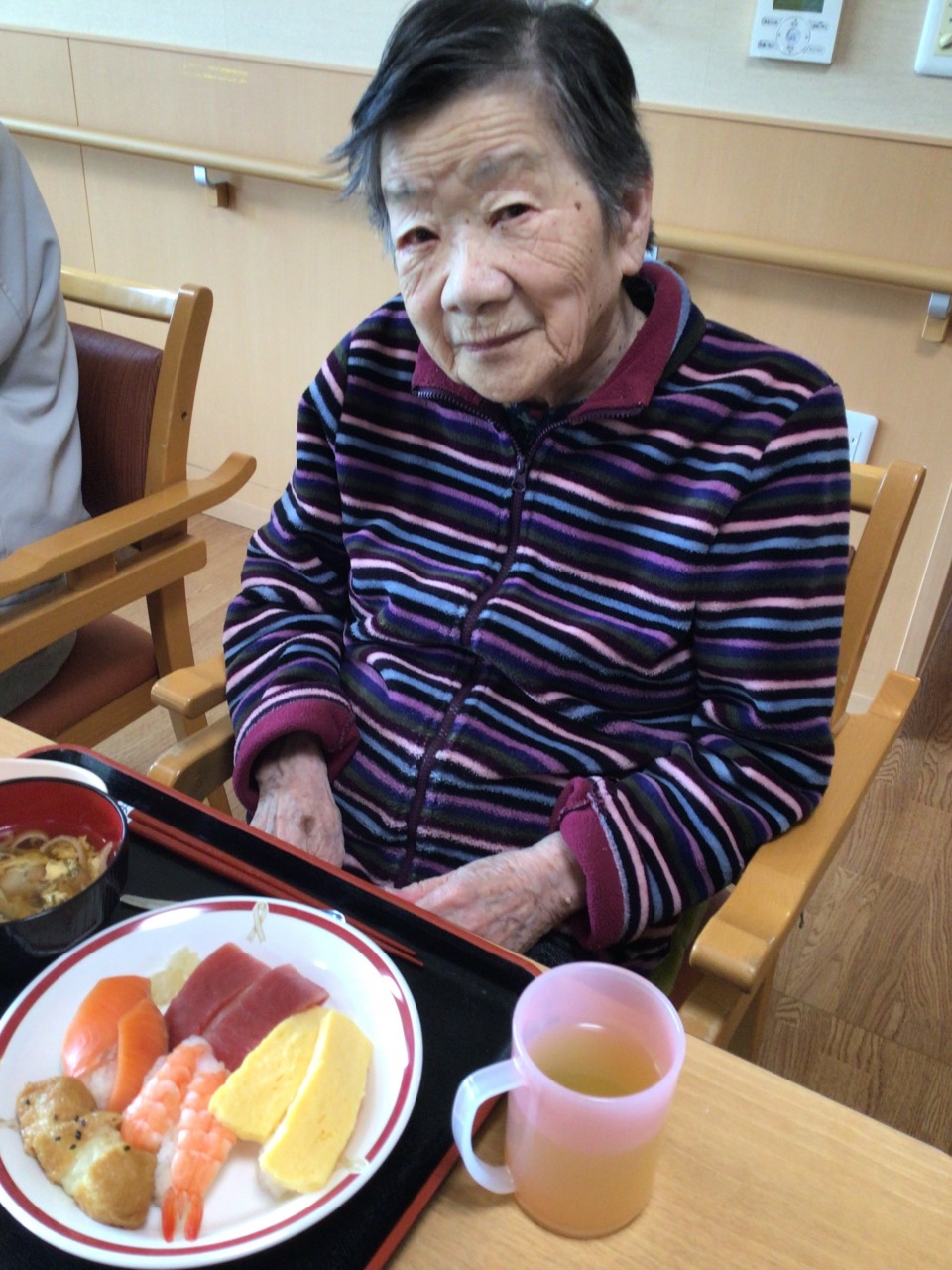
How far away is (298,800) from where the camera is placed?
105 centimetres

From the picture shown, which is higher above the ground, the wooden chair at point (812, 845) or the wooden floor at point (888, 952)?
the wooden chair at point (812, 845)

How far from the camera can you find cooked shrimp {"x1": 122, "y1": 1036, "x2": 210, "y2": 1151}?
56 cm

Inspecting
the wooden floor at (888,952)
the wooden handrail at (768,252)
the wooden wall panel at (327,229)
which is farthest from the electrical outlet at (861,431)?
the wooden floor at (888,952)

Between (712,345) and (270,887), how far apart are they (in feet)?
2.20

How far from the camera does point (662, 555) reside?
0.97 metres

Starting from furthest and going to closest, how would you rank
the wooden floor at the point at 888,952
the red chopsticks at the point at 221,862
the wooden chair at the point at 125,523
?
1. the wooden floor at the point at 888,952
2. the wooden chair at the point at 125,523
3. the red chopsticks at the point at 221,862

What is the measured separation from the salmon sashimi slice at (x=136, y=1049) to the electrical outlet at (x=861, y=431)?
1.84 meters

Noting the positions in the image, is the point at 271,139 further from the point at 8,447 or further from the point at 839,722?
the point at 839,722

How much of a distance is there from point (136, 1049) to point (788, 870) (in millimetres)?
573

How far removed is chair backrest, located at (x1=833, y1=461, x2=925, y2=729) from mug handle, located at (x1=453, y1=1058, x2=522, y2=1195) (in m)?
0.67

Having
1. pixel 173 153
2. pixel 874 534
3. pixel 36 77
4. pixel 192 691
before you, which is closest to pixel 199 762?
pixel 192 691

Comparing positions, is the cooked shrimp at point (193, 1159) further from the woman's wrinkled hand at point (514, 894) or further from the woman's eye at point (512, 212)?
the woman's eye at point (512, 212)

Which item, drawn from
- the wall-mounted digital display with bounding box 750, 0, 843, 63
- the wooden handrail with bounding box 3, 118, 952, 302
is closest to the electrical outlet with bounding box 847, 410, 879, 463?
the wooden handrail with bounding box 3, 118, 952, 302

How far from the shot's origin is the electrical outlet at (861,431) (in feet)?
6.77
